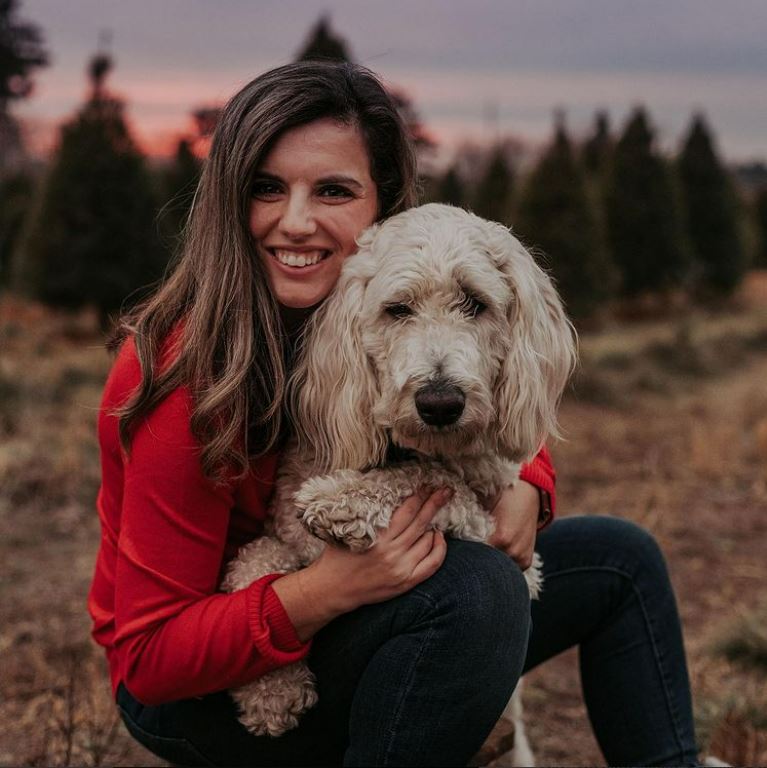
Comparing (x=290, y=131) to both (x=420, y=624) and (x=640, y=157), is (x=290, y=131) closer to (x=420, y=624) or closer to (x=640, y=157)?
(x=420, y=624)

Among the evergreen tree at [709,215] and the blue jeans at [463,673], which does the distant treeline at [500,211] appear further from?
the blue jeans at [463,673]

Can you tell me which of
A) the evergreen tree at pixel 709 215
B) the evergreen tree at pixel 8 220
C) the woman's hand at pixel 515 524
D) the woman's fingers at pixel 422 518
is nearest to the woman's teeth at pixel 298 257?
the woman's fingers at pixel 422 518

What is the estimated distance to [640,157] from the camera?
54.2ft

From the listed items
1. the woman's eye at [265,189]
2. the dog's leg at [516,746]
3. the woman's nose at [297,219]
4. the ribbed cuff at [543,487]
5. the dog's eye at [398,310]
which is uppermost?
the woman's eye at [265,189]

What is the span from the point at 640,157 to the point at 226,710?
15.6 m

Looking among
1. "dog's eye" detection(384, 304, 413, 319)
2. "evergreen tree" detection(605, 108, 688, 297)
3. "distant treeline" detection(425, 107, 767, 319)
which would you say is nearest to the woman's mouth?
"dog's eye" detection(384, 304, 413, 319)

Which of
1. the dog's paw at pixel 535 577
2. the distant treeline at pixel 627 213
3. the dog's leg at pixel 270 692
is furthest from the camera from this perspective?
the distant treeline at pixel 627 213

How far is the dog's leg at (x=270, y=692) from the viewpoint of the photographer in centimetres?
231

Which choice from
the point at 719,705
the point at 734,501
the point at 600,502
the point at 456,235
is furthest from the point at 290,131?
the point at 734,501

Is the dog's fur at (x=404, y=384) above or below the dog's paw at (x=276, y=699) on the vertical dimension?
Answer: above

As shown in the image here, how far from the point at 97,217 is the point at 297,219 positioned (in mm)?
8874

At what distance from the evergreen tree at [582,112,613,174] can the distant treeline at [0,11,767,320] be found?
0.45 metres

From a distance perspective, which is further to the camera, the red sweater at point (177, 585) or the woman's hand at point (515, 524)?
the woman's hand at point (515, 524)

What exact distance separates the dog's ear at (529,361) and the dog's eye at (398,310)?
262 millimetres
